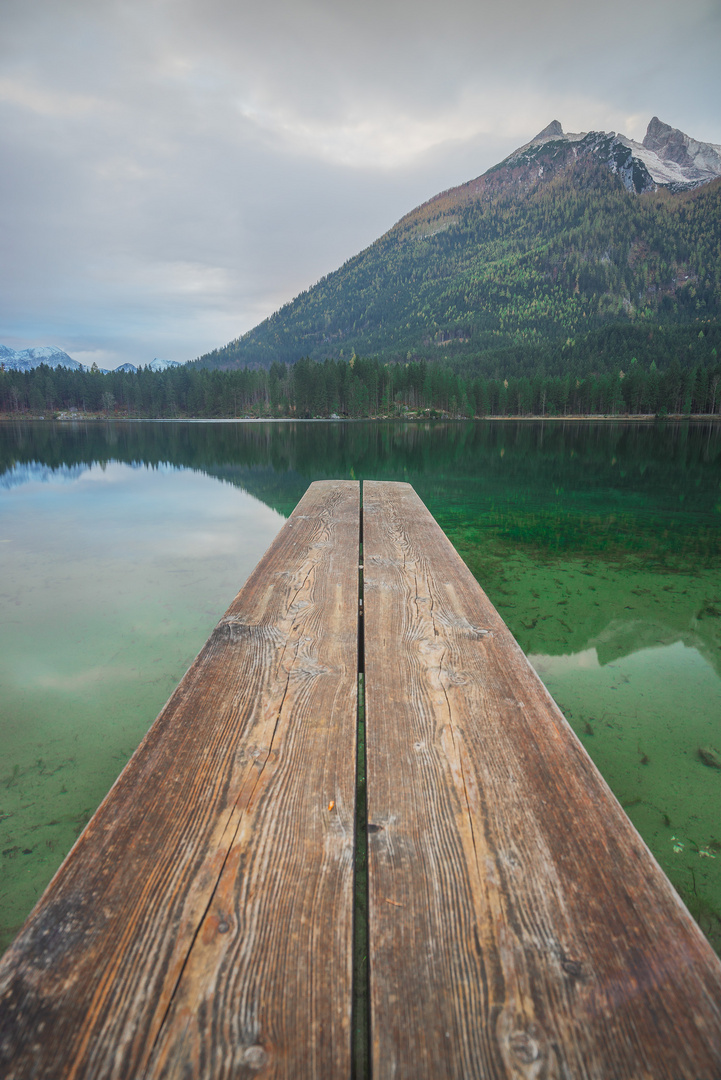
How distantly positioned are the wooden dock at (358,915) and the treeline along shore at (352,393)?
3339 inches

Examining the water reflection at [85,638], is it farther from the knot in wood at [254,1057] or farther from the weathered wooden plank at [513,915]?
the weathered wooden plank at [513,915]

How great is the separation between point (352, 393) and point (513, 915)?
282 feet

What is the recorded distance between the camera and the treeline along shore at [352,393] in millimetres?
82062

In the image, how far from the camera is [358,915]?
1982 millimetres

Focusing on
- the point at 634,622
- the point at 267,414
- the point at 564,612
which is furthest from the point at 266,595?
the point at 267,414

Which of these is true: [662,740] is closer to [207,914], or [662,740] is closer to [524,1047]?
[524,1047]

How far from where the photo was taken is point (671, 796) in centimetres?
294

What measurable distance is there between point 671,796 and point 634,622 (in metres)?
2.73

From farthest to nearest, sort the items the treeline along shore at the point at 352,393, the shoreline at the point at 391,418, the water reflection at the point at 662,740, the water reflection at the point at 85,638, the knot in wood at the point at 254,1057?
the treeline along shore at the point at 352,393, the shoreline at the point at 391,418, the water reflection at the point at 85,638, the water reflection at the point at 662,740, the knot in wood at the point at 254,1057

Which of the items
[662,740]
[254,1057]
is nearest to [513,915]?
[254,1057]

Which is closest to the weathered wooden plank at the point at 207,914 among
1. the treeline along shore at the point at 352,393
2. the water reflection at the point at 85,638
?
the water reflection at the point at 85,638

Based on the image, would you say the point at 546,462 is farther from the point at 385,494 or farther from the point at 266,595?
the point at 266,595

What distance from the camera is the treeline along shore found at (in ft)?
269

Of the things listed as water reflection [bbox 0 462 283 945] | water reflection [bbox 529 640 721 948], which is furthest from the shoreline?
water reflection [bbox 529 640 721 948]
